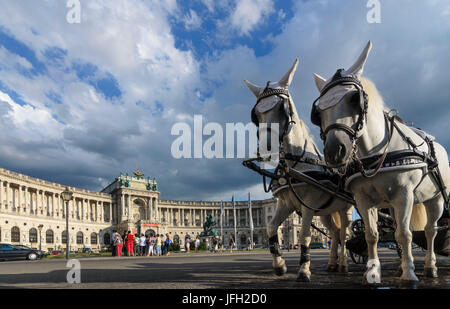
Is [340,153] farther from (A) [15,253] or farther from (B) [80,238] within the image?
(B) [80,238]

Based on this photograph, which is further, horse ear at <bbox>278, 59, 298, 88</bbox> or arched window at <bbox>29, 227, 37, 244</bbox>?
arched window at <bbox>29, 227, 37, 244</bbox>

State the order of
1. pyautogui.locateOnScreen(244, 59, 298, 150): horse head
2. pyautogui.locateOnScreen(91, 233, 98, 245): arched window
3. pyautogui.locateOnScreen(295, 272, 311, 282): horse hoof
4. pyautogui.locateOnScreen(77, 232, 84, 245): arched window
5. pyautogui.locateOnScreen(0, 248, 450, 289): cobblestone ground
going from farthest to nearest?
pyautogui.locateOnScreen(91, 233, 98, 245): arched window, pyautogui.locateOnScreen(77, 232, 84, 245): arched window, pyautogui.locateOnScreen(244, 59, 298, 150): horse head, pyautogui.locateOnScreen(295, 272, 311, 282): horse hoof, pyautogui.locateOnScreen(0, 248, 450, 289): cobblestone ground

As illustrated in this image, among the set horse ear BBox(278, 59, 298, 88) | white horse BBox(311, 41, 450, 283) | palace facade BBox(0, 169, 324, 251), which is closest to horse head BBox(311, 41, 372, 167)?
white horse BBox(311, 41, 450, 283)

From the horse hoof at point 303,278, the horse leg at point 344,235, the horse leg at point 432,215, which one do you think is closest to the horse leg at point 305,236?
the horse hoof at point 303,278

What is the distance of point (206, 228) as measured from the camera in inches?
1672

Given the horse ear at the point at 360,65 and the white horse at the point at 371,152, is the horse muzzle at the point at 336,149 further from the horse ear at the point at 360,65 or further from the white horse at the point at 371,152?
the horse ear at the point at 360,65

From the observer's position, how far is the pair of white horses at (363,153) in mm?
4105

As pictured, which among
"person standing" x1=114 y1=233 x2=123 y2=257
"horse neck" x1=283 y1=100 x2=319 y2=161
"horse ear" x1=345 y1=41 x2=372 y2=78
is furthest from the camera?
"person standing" x1=114 y1=233 x2=123 y2=257

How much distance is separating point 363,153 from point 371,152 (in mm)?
98

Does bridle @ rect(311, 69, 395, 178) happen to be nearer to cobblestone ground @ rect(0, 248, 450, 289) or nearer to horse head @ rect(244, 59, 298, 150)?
horse head @ rect(244, 59, 298, 150)

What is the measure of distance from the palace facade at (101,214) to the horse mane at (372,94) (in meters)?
50.1

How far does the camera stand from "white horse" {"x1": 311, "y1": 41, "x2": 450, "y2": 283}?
4.04 m

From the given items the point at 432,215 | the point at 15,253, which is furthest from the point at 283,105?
the point at 15,253
